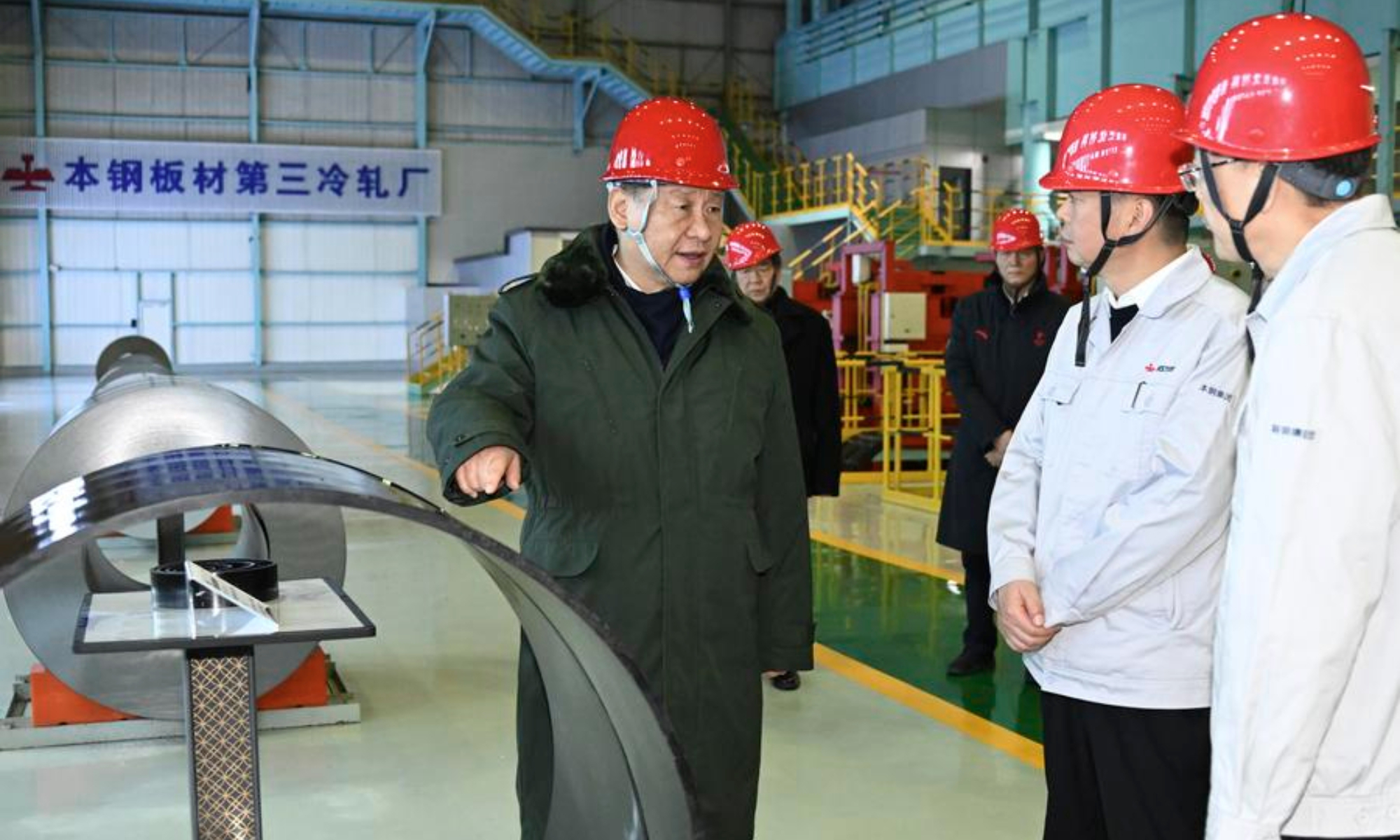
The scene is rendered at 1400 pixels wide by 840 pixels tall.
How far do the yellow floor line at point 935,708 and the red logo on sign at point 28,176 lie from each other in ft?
90.8

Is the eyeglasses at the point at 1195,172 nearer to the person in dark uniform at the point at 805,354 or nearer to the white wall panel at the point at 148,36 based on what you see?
the person in dark uniform at the point at 805,354

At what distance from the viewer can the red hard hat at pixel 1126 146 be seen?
2836mm

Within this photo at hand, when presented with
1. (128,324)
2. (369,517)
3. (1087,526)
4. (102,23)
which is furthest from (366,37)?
(1087,526)

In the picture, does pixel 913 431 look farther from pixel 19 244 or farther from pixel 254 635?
pixel 19 244

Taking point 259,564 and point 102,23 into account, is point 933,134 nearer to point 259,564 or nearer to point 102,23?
point 102,23

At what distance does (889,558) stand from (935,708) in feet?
11.1

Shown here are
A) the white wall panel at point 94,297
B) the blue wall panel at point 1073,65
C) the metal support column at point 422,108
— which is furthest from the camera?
the metal support column at point 422,108

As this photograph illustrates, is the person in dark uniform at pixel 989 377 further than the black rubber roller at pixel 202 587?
Yes

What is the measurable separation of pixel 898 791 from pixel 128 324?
96.9 ft

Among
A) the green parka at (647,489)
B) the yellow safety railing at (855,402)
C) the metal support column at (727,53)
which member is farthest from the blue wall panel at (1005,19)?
the green parka at (647,489)

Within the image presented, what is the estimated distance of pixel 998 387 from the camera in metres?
5.71

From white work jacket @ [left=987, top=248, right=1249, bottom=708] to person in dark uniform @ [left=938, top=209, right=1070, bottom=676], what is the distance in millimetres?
2690

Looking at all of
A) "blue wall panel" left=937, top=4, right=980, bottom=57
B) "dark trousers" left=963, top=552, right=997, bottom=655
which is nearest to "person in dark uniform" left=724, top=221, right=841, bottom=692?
"dark trousers" left=963, top=552, right=997, bottom=655

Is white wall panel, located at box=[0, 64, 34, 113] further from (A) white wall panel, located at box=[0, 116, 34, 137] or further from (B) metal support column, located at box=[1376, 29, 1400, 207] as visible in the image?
(B) metal support column, located at box=[1376, 29, 1400, 207]
